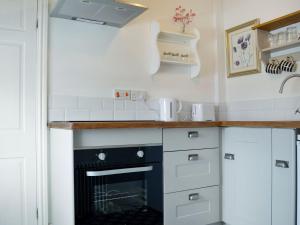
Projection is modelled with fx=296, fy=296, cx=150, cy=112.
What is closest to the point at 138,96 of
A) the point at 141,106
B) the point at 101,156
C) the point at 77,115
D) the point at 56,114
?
the point at 141,106

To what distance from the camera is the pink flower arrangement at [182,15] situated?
108 inches

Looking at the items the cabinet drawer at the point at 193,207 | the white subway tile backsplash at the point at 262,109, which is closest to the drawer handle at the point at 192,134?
the cabinet drawer at the point at 193,207

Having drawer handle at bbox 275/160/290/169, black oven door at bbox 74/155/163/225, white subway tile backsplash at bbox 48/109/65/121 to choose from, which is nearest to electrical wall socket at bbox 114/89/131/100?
white subway tile backsplash at bbox 48/109/65/121

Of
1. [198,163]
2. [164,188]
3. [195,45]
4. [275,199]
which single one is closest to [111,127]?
[164,188]

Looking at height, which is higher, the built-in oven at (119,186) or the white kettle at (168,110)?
the white kettle at (168,110)

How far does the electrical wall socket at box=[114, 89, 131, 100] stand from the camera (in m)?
2.41

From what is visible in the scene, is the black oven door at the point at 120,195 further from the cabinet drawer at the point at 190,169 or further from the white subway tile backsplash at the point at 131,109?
the white subway tile backsplash at the point at 131,109

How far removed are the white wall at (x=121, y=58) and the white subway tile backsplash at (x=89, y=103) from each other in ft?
0.15

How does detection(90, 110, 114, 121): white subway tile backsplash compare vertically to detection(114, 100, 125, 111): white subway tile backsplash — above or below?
below

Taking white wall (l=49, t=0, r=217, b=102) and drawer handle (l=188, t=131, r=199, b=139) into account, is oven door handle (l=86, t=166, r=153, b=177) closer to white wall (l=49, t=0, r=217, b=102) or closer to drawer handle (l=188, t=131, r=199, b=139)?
drawer handle (l=188, t=131, r=199, b=139)

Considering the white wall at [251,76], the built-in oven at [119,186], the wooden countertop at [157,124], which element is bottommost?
the built-in oven at [119,186]

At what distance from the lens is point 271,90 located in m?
2.47

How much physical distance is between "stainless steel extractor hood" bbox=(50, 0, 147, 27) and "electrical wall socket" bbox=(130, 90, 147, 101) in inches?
22.5

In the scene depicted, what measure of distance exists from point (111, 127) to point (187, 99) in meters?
1.23
